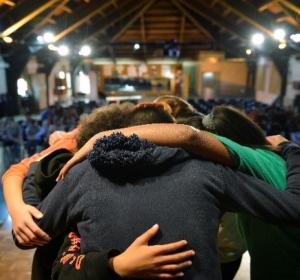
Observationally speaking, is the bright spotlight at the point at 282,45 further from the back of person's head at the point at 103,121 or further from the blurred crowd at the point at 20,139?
the back of person's head at the point at 103,121

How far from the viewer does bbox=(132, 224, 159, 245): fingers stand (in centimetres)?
66

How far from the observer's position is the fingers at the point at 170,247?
664 mm

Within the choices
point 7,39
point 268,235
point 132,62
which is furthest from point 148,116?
point 132,62

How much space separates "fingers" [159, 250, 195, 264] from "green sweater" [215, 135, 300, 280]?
0.24 m

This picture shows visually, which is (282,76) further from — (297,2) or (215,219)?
(215,219)

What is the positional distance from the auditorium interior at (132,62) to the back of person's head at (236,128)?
187 centimetres

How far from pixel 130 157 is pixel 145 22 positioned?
12965 millimetres

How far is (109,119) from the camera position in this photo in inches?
37.5

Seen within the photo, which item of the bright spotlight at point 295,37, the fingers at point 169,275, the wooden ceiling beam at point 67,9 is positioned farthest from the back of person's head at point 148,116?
the wooden ceiling beam at point 67,9

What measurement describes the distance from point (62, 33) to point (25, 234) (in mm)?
9693

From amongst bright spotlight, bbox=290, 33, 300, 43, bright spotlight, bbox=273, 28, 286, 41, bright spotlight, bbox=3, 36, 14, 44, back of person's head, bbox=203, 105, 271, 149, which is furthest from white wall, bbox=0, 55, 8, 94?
back of person's head, bbox=203, 105, 271, 149

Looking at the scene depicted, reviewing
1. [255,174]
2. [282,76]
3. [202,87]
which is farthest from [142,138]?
[202,87]

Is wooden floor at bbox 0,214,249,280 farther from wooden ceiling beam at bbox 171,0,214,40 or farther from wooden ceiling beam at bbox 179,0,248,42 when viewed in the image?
wooden ceiling beam at bbox 171,0,214,40

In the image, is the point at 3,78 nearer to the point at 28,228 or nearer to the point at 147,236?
the point at 28,228
